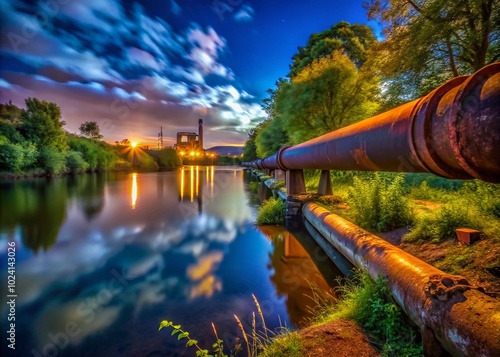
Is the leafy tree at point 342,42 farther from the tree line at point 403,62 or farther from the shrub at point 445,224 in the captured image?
the shrub at point 445,224

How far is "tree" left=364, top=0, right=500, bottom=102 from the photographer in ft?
21.1

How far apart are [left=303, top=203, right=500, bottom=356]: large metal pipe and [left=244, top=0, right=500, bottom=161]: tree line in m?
7.12

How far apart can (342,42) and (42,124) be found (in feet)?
103

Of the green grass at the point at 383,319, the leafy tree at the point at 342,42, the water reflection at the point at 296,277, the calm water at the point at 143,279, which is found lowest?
the calm water at the point at 143,279

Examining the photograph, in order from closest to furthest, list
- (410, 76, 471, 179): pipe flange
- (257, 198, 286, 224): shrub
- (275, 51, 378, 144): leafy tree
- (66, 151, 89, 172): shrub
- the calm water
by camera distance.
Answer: (410, 76, 471, 179): pipe flange
the calm water
(257, 198, 286, 224): shrub
(275, 51, 378, 144): leafy tree
(66, 151, 89, 172): shrub

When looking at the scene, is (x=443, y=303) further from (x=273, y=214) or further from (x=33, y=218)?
(x=33, y=218)

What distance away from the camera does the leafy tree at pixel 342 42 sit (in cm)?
1944

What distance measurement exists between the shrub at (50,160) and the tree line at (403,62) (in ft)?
83.5

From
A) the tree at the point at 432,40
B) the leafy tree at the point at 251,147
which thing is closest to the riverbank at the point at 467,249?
the tree at the point at 432,40

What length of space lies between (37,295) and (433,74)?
11.8 metres

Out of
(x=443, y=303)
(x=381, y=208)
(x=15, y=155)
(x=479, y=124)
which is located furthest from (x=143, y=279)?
(x=15, y=155)

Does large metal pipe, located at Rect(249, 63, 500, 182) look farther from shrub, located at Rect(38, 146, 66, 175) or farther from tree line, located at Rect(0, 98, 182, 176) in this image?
shrub, located at Rect(38, 146, 66, 175)

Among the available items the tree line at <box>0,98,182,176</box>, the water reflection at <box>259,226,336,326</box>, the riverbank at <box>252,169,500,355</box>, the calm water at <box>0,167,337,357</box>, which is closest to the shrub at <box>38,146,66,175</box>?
the tree line at <box>0,98,182,176</box>

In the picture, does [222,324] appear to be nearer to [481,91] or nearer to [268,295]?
[268,295]
